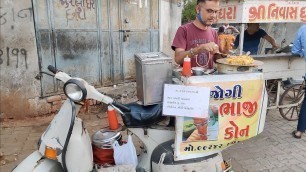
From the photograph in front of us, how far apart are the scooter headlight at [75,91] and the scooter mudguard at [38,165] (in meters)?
0.51

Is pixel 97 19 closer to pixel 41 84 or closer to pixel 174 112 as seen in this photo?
pixel 41 84

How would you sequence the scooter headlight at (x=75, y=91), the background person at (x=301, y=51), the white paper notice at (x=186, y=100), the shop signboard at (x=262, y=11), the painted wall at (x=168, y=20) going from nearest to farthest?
the scooter headlight at (x=75, y=91) → the white paper notice at (x=186, y=100) → the shop signboard at (x=262, y=11) → the background person at (x=301, y=51) → the painted wall at (x=168, y=20)

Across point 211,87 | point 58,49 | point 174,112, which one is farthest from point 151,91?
point 58,49

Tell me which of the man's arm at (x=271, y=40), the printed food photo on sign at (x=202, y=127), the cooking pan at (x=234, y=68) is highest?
the man's arm at (x=271, y=40)

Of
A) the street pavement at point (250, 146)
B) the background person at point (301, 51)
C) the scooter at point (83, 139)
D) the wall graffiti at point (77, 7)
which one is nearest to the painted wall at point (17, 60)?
the street pavement at point (250, 146)

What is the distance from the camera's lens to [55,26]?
4703 millimetres

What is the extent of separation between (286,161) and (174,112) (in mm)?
2275

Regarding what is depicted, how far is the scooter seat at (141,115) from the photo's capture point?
2.10 m

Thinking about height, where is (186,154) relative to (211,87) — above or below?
below

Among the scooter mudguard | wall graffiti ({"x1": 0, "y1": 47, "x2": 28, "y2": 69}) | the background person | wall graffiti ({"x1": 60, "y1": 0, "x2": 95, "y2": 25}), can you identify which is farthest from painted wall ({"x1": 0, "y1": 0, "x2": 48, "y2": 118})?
the background person

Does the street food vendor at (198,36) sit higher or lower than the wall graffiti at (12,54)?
higher

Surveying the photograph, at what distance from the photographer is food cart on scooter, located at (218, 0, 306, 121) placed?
354cm

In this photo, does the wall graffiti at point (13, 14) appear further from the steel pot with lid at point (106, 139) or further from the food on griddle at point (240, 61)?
the food on griddle at point (240, 61)

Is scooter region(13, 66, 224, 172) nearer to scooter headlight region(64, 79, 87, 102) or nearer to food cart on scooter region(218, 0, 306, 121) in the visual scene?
scooter headlight region(64, 79, 87, 102)
